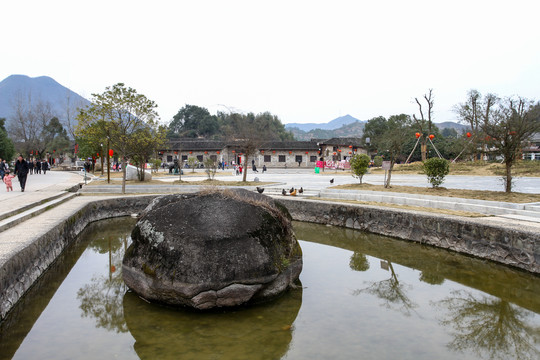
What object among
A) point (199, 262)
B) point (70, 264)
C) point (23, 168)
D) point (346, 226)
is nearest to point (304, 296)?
point (199, 262)

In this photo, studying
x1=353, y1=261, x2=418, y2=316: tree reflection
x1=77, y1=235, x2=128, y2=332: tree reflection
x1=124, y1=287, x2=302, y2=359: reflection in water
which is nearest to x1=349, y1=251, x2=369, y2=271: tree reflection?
x1=353, y1=261, x2=418, y2=316: tree reflection

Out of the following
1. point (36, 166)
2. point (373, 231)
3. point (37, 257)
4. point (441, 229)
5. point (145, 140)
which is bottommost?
point (373, 231)

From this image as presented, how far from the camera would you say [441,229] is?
894 cm

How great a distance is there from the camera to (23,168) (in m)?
16.1

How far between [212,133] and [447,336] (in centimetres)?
7324

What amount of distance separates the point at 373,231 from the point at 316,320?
6.17 meters

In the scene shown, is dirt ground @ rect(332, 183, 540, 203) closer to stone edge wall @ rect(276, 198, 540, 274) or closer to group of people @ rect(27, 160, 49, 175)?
stone edge wall @ rect(276, 198, 540, 274)

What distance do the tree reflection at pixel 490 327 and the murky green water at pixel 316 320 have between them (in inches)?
0.6

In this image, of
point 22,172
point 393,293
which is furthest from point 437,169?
point 22,172

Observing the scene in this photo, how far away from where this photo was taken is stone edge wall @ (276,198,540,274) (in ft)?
23.7

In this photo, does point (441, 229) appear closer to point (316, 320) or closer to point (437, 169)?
point (316, 320)

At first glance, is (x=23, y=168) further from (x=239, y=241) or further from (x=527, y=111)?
(x=527, y=111)

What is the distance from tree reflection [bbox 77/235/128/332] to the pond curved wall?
95cm

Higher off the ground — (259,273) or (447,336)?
(259,273)
